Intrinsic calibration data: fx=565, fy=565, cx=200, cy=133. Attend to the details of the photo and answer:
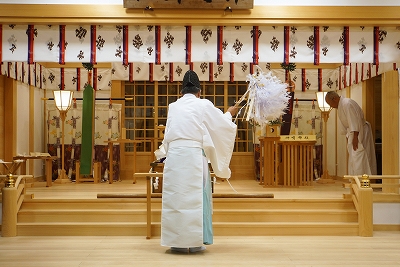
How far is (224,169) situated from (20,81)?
5.44m

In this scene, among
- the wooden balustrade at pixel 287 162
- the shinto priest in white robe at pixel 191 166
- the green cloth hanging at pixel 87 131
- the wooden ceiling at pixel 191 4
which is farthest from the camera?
the green cloth hanging at pixel 87 131

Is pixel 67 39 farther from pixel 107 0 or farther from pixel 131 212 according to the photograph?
pixel 131 212

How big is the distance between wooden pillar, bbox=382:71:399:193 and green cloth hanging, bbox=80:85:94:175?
4.97 m

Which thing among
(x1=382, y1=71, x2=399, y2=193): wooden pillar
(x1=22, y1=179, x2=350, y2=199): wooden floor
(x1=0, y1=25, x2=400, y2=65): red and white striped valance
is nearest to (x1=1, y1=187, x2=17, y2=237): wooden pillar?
(x1=22, y1=179, x2=350, y2=199): wooden floor

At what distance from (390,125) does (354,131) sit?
143cm

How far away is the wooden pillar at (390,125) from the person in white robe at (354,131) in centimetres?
124

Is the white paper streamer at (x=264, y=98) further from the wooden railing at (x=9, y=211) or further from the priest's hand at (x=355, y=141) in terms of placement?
the priest's hand at (x=355, y=141)

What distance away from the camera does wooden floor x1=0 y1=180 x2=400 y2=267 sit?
4789mm

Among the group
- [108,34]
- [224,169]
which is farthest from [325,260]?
[108,34]

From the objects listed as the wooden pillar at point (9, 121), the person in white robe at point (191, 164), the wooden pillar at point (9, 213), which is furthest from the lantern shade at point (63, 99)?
the person in white robe at point (191, 164)

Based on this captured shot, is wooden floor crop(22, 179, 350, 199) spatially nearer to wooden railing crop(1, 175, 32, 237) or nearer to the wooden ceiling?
wooden railing crop(1, 175, 32, 237)

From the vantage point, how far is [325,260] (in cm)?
487

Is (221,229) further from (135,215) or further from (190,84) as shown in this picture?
(190,84)

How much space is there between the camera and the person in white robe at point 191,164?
5113 mm
